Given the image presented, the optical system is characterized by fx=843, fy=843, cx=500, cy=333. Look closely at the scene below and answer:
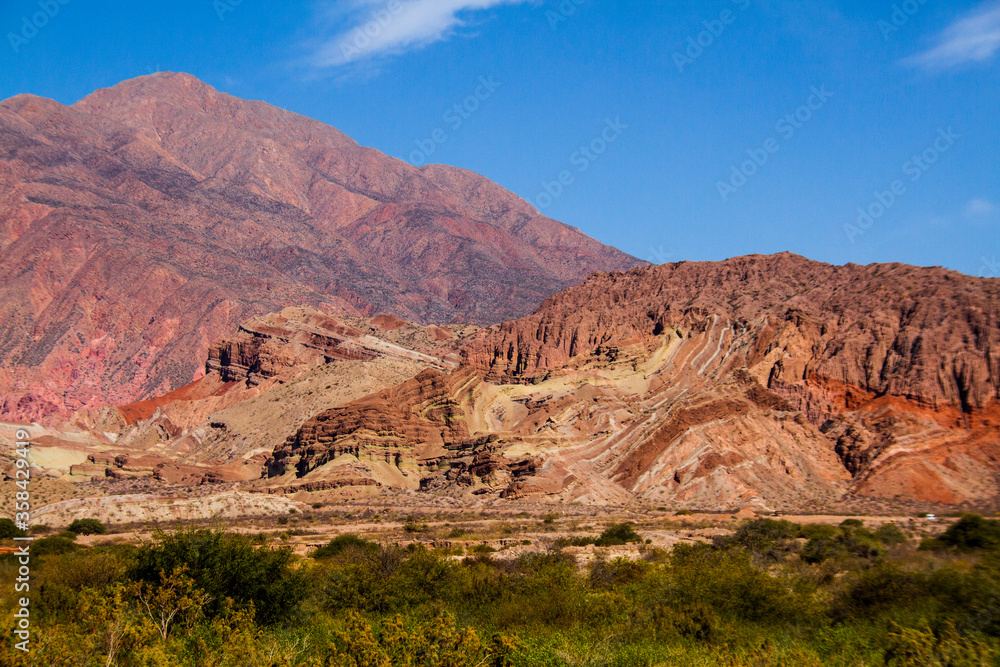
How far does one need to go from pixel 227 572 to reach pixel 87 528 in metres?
28.1

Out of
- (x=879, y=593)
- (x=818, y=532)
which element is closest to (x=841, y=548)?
(x=818, y=532)

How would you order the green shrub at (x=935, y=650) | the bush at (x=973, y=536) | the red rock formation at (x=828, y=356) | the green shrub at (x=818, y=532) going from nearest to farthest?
the green shrub at (x=935, y=650) < the bush at (x=973, y=536) < the green shrub at (x=818, y=532) < the red rock formation at (x=828, y=356)

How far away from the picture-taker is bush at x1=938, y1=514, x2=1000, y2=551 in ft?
72.3

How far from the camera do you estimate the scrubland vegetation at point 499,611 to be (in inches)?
513

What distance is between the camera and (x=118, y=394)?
500 ft

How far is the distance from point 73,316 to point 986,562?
566ft

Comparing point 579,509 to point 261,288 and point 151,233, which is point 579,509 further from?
point 151,233

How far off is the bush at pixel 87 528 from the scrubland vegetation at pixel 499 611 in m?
19.8

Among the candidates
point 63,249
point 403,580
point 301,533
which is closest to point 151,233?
point 63,249

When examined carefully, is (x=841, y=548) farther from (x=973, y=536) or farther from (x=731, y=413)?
(x=731, y=413)

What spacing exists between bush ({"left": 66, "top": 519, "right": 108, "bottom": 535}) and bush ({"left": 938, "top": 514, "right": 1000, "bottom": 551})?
3772 centimetres

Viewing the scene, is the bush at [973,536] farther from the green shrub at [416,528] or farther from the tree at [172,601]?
the green shrub at [416,528]

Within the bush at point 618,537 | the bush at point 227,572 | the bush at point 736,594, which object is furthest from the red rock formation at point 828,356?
the bush at point 227,572

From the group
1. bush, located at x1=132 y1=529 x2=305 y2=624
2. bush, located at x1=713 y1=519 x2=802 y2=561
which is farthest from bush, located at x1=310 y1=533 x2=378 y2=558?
bush, located at x1=713 y1=519 x2=802 y2=561
